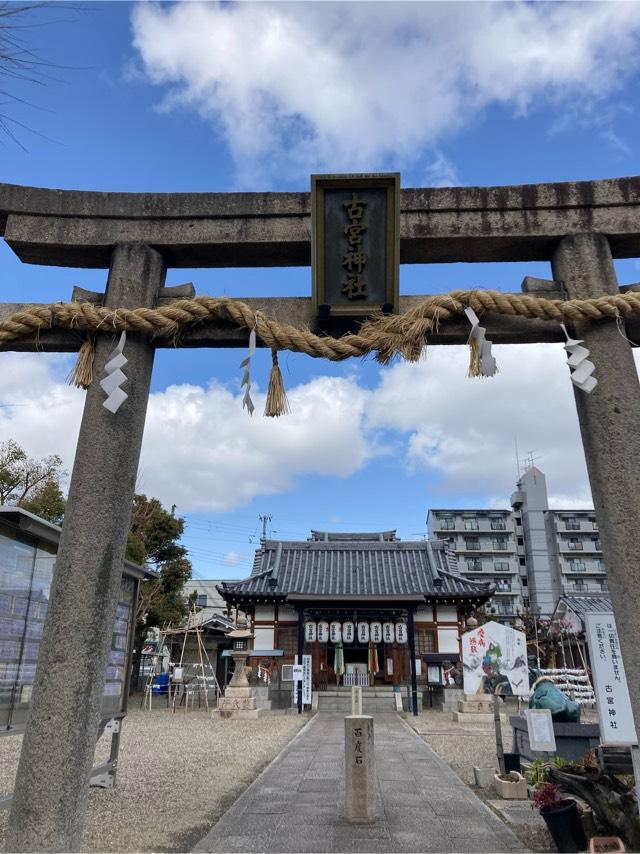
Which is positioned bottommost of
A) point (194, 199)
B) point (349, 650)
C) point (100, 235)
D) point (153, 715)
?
point (153, 715)

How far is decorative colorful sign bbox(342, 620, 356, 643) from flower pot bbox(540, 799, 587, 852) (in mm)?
16207

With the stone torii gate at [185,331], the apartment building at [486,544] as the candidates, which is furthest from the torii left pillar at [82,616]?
the apartment building at [486,544]

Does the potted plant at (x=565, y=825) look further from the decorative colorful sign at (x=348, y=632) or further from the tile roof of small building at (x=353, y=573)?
the decorative colorful sign at (x=348, y=632)

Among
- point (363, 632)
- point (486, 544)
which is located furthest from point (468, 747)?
point (486, 544)

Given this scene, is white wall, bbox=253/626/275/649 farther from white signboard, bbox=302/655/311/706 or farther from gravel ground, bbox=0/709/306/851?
gravel ground, bbox=0/709/306/851

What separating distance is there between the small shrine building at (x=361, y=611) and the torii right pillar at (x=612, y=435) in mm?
16144

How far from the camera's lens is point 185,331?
3.42 metres

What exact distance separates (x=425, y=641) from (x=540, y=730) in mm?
16758

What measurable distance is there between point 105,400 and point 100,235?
1157 mm

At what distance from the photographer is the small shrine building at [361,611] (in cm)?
1969

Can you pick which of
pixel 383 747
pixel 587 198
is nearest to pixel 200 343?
pixel 587 198

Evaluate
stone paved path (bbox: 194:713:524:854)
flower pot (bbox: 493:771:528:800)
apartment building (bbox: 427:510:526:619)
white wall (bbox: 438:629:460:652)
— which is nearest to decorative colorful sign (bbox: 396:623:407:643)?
white wall (bbox: 438:629:460:652)

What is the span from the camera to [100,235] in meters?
3.59

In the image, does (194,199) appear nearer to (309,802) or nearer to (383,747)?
(309,802)
